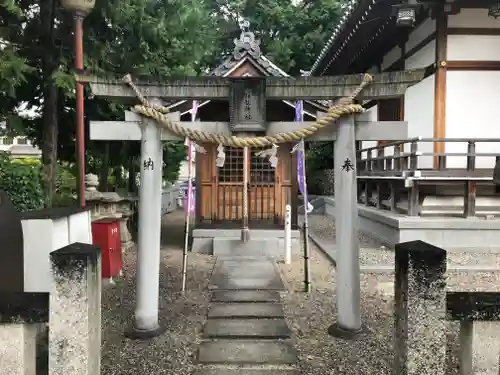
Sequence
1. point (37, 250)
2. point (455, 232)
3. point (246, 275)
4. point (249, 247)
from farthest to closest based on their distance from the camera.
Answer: point (249, 247), point (455, 232), point (246, 275), point (37, 250)

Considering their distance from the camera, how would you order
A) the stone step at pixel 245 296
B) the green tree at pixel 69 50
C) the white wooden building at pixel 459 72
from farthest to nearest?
the white wooden building at pixel 459 72
the green tree at pixel 69 50
the stone step at pixel 245 296

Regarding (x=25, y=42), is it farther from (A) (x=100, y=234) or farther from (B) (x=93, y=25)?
(A) (x=100, y=234)

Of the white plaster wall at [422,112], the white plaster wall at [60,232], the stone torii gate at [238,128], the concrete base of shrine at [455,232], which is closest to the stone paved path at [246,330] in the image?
the stone torii gate at [238,128]

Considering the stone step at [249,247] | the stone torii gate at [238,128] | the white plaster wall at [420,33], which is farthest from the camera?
the stone step at [249,247]

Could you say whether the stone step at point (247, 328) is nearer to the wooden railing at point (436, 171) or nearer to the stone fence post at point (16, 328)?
the stone fence post at point (16, 328)

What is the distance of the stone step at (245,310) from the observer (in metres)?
5.80

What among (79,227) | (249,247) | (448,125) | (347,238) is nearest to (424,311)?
(347,238)

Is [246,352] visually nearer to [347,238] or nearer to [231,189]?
[347,238]

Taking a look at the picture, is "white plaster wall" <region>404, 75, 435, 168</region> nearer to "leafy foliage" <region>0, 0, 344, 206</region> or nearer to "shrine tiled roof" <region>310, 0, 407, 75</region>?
"shrine tiled roof" <region>310, 0, 407, 75</region>

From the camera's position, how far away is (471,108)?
9.67 meters

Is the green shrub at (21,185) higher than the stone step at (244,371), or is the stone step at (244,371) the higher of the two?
the green shrub at (21,185)

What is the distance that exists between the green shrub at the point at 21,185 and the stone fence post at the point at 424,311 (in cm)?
759

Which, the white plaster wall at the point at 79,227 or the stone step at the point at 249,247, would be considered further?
the stone step at the point at 249,247

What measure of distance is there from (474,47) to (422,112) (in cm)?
178
